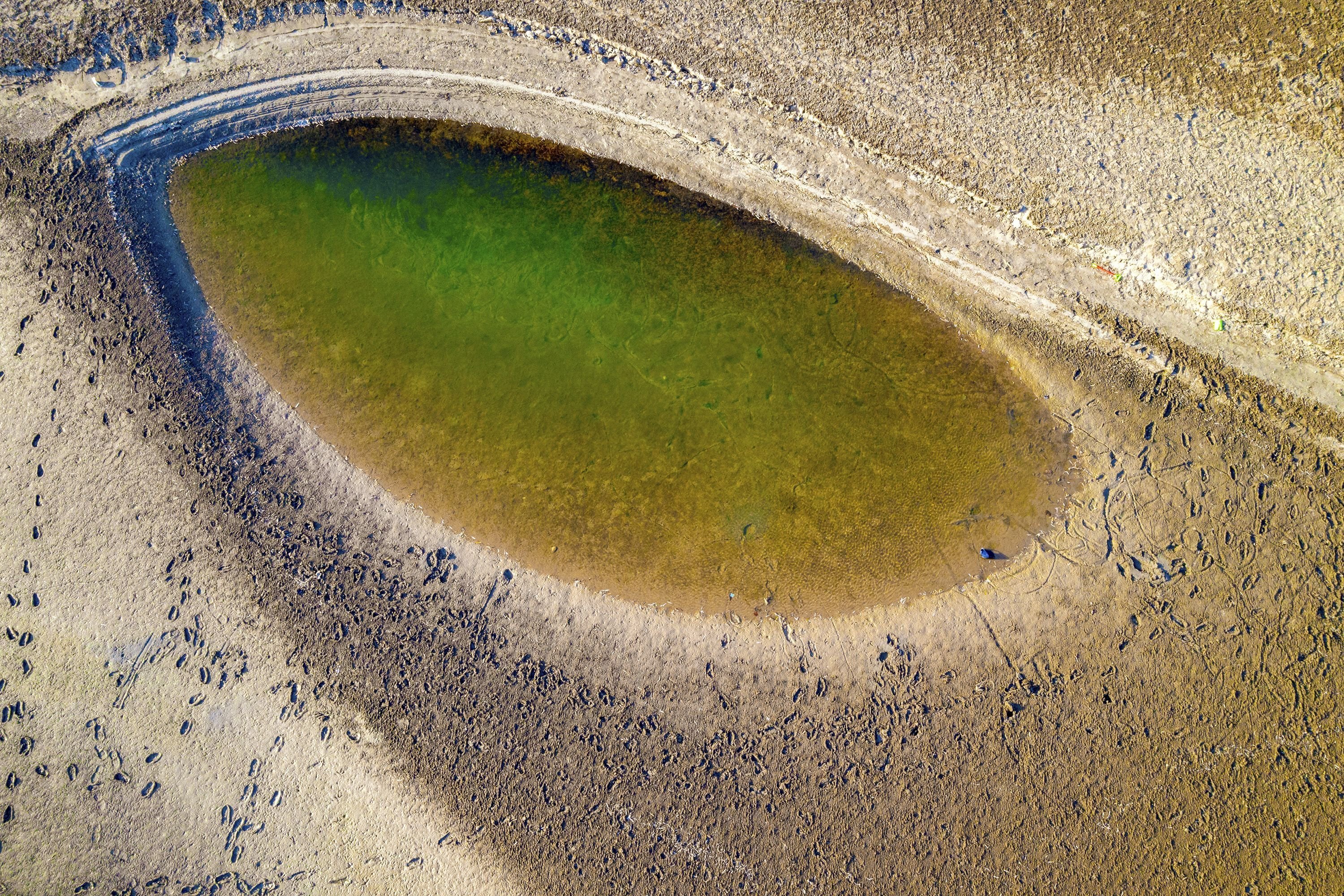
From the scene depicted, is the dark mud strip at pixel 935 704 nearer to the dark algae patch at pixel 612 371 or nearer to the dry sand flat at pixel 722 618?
the dry sand flat at pixel 722 618

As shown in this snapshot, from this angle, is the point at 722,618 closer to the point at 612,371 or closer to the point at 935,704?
the point at 935,704

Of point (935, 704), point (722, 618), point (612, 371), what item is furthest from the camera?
point (612, 371)

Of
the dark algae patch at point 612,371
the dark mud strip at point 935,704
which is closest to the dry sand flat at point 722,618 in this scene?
the dark mud strip at point 935,704

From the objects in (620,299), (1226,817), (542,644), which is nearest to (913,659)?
(1226,817)

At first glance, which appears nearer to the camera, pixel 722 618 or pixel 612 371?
pixel 722 618

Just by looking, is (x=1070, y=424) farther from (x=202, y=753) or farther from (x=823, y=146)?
(x=202, y=753)

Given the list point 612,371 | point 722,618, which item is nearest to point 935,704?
point 722,618
